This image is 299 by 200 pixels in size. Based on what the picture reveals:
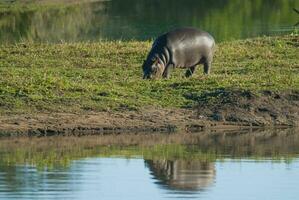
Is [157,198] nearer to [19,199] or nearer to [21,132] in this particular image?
[19,199]

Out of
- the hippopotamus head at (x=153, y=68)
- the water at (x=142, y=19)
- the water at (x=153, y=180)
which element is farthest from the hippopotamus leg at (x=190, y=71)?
the water at (x=142, y=19)

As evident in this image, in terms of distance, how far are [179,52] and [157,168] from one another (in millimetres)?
6446

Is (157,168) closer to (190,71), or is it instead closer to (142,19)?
(190,71)

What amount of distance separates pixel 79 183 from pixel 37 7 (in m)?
25.2

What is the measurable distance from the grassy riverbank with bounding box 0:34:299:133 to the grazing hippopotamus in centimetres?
24

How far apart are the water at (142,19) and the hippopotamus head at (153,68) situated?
7.63 meters

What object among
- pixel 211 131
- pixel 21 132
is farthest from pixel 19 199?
pixel 211 131

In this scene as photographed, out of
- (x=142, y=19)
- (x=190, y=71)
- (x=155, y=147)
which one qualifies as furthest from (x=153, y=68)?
(x=142, y=19)

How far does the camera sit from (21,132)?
50.3 ft

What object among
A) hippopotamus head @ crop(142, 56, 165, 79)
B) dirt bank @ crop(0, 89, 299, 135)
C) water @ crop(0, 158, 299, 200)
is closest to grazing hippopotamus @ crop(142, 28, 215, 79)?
hippopotamus head @ crop(142, 56, 165, 79)

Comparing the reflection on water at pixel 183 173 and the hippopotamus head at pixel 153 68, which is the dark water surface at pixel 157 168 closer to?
the reflection on water at pixel 183 173

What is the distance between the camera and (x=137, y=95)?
1702 centimetres

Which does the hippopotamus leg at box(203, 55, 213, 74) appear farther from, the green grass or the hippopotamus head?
the hippopotamus head

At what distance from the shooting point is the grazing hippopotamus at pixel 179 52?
62.3 ft
